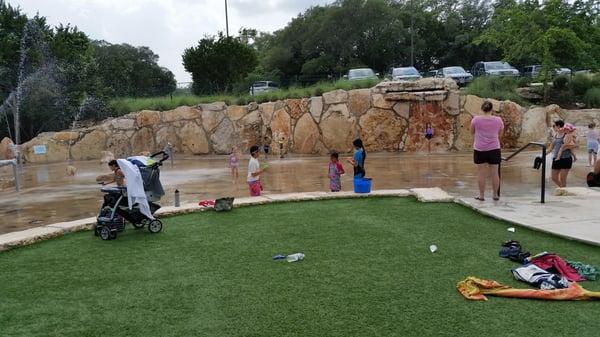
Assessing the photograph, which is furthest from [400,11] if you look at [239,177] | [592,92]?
[239,177]

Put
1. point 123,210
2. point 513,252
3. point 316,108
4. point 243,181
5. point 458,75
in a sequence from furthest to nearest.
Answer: point 458,75 < point 316,108 < point 243,181 < point 123,210 < point 513,252

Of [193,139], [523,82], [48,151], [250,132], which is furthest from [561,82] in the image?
[48,151]

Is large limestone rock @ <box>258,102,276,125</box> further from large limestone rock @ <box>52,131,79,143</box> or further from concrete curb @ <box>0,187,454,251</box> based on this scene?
concrete curb @ <box>0,187,454,251</box>

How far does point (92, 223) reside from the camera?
7035 millimetres

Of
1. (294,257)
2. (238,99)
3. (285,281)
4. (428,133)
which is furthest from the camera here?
(238,99)

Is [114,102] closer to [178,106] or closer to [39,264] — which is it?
[178,106]

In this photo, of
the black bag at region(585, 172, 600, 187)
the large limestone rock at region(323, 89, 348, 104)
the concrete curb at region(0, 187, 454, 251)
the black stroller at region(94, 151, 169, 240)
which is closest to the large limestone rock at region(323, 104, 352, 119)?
the large limestone rock at region(323, 89, 348, 104)

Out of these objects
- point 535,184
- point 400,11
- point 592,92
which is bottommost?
point 535,184

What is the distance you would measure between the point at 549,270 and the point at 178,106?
21638 mm

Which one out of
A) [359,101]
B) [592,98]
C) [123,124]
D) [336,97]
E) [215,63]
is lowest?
[123,124]

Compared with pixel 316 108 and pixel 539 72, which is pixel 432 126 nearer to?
pixel 316 108

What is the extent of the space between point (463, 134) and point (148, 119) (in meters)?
13.2

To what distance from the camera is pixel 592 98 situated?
23.9 meters

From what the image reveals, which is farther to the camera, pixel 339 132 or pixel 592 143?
pixel 339 132
